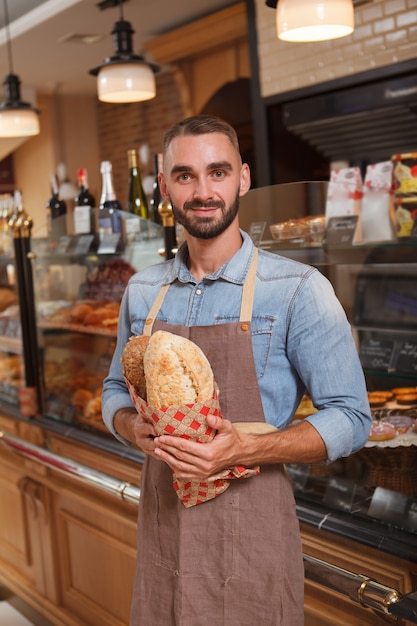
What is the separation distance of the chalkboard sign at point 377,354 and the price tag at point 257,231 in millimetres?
451

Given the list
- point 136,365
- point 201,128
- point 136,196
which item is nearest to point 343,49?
point 136,196

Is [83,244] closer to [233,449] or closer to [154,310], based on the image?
[154,310]

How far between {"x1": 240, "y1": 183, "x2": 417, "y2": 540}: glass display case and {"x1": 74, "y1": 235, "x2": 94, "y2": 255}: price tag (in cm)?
108

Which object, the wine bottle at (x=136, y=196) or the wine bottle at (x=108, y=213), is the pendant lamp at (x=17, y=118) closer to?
the wine bottle at (x=136, y=196)

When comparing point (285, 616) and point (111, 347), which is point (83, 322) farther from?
point (285, 616)

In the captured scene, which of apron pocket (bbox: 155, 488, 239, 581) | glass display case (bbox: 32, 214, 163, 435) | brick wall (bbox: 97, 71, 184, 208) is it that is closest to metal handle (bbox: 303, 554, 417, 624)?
apron pocket (bbox: 155, 488, 239, 581)

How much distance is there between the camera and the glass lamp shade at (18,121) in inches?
163

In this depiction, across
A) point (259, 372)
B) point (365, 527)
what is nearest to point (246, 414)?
point (259, 372)

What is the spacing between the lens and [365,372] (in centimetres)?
219

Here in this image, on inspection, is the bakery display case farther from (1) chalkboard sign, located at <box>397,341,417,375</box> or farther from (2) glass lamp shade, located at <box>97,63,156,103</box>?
(1) chalkboard sign, located at <box>397,341,417,375</box>

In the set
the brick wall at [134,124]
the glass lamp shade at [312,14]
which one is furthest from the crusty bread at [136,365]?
the brick wall at [134,124]

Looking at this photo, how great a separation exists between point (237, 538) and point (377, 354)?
849mm

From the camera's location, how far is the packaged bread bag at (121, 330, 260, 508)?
1354 millimetres

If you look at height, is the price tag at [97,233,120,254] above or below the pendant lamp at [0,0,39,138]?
below
